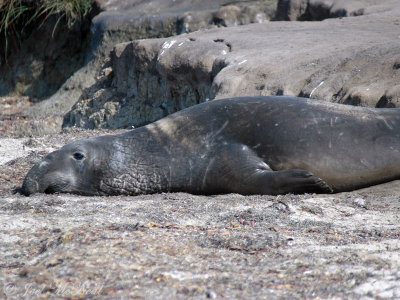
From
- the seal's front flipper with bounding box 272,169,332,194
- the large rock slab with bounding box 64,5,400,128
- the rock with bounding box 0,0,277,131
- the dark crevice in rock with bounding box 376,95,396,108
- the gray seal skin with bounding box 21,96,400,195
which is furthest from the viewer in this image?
the rock with bounding box 0,0,277,131

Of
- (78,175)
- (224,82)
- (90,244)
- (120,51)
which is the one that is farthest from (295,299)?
(120,51)

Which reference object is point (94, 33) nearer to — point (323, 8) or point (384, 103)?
point (323, 8)

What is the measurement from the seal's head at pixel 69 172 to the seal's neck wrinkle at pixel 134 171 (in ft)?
0.29

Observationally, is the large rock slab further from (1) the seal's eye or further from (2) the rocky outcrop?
(1) the seal's eye

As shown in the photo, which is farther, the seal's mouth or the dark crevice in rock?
the dark crevice in rock

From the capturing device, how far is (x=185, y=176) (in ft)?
14.5

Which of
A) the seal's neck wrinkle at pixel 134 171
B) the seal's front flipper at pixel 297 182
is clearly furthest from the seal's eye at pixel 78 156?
the seal's front flipper at pixel 297 182

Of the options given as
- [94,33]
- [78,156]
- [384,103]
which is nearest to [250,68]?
[384,103]

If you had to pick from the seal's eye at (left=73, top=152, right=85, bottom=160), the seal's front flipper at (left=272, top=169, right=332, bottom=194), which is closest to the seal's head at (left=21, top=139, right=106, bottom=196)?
the seal's eye at (left=73, top=152, right=85, bottom=160)

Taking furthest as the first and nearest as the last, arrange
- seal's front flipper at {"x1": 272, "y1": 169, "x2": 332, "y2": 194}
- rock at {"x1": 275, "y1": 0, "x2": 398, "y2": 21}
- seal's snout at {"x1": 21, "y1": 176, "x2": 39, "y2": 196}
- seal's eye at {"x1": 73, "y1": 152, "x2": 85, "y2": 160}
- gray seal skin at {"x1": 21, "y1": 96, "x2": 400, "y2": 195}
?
rock at {"x1": 275, "y1": 0, "x2": 398, "y2": 21} → seal's eye at {"x1": 73, "y1": 152, "x2": 85, "y2": 160} → seal's snout at {"x1": 21, "y1": 176, "x2": 39, "y2": 196} → gray seal skin at {"x1": 21, "y1": 96, "x2": 400, "y2": 195} → seal's front flipper at {"x1": 272, "y1": 169, "x2": 332, "y2": 194}

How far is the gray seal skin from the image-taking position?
4184mm

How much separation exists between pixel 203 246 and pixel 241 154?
1.58 meters

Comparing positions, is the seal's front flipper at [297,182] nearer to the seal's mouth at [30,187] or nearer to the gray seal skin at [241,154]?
the gray seal skin at [241,154]

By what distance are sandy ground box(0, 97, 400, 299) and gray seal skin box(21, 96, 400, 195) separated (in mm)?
177
